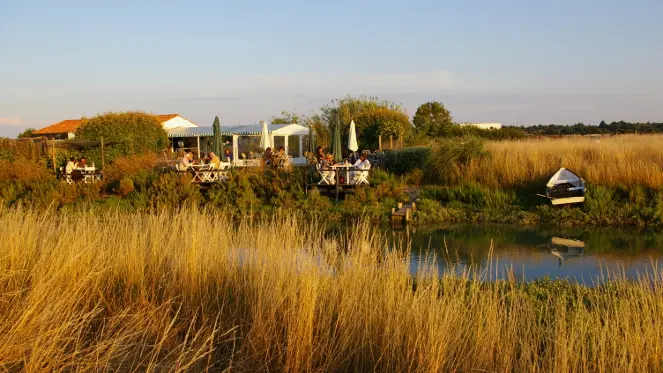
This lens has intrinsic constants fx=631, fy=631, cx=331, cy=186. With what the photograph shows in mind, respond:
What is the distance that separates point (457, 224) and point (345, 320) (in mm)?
10611

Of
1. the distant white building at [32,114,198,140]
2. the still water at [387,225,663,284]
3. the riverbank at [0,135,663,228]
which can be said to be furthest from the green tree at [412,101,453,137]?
the still water at [387,225,663,284]

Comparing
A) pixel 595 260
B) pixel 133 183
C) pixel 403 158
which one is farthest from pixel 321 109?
pixel 595 260

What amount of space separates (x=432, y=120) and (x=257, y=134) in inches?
Result: 499

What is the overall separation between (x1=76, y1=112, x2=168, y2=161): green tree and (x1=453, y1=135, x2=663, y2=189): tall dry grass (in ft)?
49.4

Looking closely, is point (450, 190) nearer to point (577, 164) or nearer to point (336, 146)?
point (577, 164)

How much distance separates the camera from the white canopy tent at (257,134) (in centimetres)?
3078

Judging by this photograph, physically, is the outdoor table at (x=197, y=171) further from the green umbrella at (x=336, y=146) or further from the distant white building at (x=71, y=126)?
the distant white building at (x=71, y=126)

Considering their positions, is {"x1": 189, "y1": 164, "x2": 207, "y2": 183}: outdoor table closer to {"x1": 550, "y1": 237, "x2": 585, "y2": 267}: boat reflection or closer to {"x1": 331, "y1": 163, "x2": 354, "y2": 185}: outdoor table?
{"x1": 331, "y1": 163, "x2": 354, "y2": 185}: outdoor table

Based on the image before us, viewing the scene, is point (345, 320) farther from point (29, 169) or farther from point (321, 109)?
point (321, 109)

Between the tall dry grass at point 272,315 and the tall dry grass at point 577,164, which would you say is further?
the tall dry grass at point 577,164

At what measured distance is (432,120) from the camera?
39.4m

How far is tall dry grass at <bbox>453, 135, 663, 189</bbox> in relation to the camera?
50.1 ft

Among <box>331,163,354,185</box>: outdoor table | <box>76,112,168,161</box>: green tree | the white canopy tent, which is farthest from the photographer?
the white canopy tent

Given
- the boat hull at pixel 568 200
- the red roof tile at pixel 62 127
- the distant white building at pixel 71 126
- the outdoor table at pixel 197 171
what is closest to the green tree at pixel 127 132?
the distant white building at pixel 71 126
